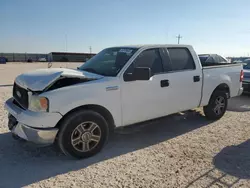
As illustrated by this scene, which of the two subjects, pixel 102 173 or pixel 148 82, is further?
pixel 148 82

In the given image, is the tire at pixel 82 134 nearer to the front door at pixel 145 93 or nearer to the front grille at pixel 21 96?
the front door at pixel 145 93

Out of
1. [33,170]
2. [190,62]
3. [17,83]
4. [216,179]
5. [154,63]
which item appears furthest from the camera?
[190,62]

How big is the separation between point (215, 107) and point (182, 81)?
1.48m

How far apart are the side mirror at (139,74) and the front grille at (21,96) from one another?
1.63 metres

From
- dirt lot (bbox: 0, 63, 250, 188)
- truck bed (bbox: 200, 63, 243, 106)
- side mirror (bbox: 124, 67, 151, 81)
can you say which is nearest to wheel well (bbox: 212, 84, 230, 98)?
truck bed (bbox: 200, 63, 243, 106)

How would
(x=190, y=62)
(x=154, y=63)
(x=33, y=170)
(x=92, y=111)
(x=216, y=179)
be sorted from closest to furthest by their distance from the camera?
1. (x=216, y=179)
2. (x=33, y=170)
3. (x=92, y=111)
4. (x=154, y=63)
5. (x=190, y=62)

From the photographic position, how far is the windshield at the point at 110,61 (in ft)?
13.5

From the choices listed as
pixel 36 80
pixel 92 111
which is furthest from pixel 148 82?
pixel 36 80

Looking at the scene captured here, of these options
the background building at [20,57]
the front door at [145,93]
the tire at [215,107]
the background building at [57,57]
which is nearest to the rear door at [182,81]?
the front door at [145,93]

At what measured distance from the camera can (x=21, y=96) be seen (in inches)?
149

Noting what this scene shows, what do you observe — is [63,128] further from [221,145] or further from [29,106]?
[221,145]

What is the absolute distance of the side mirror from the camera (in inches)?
148

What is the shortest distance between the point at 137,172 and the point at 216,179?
108cm

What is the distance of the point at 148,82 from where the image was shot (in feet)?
13.8
